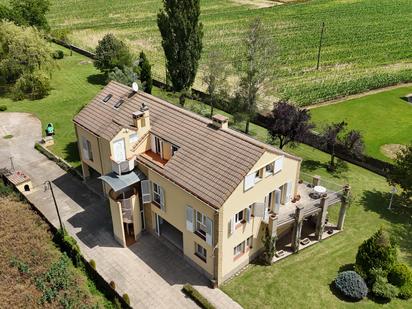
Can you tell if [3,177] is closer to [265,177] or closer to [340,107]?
[265,177]

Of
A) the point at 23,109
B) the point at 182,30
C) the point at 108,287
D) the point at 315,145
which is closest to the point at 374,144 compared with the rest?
the point at 315,145

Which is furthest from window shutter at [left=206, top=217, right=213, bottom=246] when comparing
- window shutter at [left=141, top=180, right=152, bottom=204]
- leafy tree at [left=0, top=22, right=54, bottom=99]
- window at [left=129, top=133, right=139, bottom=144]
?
leafy tree at [left=0, top=22, right=54, bottom=99]

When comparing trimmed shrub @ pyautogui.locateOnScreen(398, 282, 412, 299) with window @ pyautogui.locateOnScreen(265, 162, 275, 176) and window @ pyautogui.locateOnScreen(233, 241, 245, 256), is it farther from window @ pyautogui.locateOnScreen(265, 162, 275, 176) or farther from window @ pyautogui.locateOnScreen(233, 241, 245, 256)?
window @ pyautogui.locateOnScreen(265, 162, 275, 176)

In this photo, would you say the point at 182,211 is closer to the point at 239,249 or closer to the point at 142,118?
the point at 239,249

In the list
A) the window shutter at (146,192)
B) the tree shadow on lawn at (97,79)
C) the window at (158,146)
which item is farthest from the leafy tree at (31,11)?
the window shutter at (146,192)

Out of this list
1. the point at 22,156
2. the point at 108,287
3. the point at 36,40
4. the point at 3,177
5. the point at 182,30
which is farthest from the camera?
the point at 36,40

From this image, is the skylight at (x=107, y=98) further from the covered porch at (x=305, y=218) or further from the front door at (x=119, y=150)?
the covered porch at (x=305, y=218)
